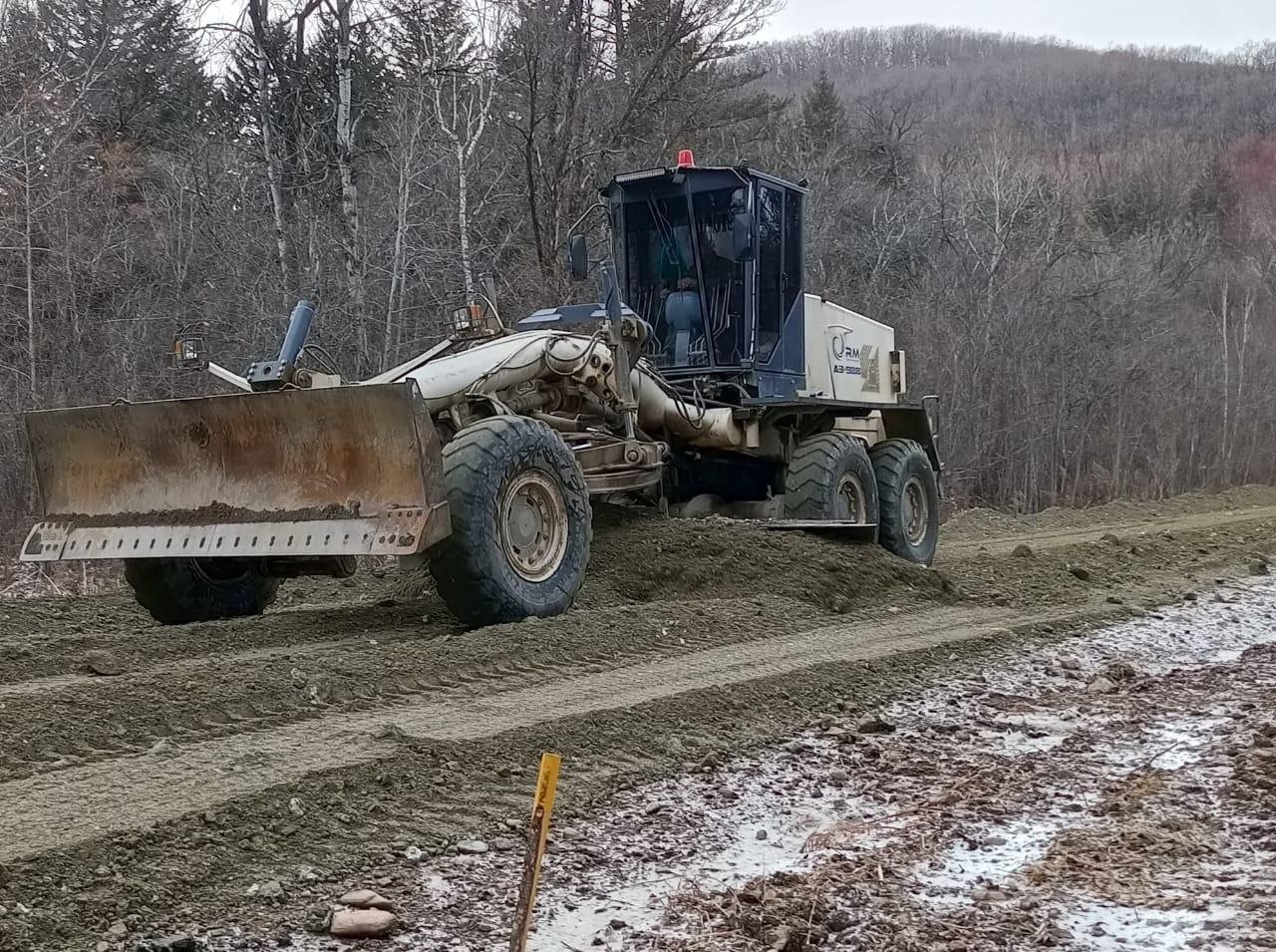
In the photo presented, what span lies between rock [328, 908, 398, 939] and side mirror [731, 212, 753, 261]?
7221 millimetres

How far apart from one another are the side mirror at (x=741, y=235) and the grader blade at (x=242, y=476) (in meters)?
4.07

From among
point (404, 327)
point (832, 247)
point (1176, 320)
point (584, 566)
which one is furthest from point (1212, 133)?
point (584, 566)

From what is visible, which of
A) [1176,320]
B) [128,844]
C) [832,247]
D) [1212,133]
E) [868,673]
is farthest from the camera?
[1212,133]

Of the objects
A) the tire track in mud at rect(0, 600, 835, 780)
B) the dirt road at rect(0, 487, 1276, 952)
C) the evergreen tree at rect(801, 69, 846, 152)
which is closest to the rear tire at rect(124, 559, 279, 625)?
the dirt road at rect(0, 487, 1276, 952)

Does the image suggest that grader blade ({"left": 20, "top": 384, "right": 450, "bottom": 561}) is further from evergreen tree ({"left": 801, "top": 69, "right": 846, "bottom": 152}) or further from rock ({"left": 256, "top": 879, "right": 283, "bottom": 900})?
evergreen tree ({"left": 801, "top": 69, "right": 846, "bottom": 152})

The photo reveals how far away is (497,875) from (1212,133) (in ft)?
239

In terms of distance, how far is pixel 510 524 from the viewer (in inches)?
276

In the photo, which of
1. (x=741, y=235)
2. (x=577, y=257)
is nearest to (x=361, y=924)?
(x=577, y=257)

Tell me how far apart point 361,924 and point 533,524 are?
4.00 metres

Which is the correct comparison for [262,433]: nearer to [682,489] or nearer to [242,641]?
[242,641]

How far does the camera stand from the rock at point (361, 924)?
129 inches

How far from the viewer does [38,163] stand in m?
15.0

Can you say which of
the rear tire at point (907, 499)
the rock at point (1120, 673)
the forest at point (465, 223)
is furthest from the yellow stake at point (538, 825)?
the forest at point (465, 223)

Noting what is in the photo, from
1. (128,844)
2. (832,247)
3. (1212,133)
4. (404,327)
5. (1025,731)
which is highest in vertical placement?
(1212,133)
